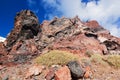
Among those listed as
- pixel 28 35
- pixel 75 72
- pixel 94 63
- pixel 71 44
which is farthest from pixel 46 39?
pixel 75 72

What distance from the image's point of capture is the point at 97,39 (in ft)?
102

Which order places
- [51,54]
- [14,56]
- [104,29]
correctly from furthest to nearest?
[104,29]
[14,56]
[51,54]

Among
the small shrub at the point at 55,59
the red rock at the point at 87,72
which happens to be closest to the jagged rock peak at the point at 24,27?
the small shrub at the point at 55,59

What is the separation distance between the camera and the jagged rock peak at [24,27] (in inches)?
1225

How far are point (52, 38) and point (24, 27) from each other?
13.4 ft

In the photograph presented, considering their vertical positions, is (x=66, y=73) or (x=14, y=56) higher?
(x=14, y=56)

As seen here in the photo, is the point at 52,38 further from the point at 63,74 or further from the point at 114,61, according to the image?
the point at 63,74

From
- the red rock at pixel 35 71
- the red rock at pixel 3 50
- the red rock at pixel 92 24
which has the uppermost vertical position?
the red rock at pixel 92 24

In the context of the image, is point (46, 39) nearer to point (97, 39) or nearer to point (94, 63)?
point (97, 39)

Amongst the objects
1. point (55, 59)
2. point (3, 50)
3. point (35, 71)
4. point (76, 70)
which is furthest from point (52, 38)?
point (76, 70)

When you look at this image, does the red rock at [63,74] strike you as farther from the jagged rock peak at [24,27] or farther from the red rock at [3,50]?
the jagged rock peak at [24,27]

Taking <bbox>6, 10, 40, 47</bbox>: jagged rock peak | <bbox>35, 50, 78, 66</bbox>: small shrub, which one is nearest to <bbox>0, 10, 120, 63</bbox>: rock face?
<bbox>6, 10, 40, 47</bbox>: jagged rock peak

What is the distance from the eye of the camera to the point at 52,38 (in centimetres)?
3194

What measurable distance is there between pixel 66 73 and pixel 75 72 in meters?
0.71
